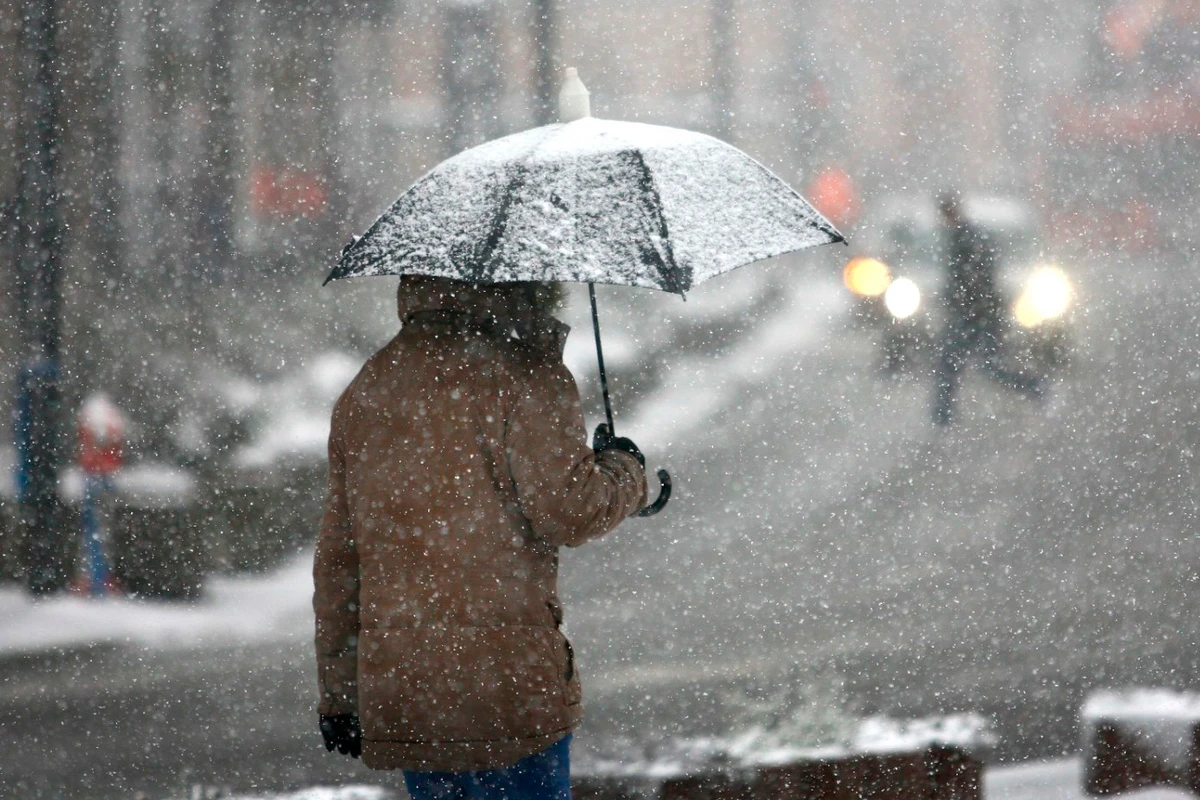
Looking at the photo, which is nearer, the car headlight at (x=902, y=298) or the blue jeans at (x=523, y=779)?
the blue jeans at (x=523, y=779)

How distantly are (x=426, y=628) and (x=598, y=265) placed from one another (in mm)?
695

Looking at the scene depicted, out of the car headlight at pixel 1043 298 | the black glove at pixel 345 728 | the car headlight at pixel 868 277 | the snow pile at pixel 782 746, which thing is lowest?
the snow pile at pixel 782 746

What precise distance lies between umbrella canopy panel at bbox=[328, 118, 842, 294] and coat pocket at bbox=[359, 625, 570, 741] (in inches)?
24.5

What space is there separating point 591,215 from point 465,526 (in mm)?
601

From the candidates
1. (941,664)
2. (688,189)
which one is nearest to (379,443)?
(688,189)

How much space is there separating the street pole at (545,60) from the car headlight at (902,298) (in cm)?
414

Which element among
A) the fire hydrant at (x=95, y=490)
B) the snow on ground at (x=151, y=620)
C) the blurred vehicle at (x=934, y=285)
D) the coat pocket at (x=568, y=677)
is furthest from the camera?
the blurred vehicle at (x=934, y=285)

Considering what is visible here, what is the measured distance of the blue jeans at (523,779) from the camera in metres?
2.46

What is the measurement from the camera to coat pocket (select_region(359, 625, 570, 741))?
7.96 feet

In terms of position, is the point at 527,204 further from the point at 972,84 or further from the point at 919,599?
the point at 972,84

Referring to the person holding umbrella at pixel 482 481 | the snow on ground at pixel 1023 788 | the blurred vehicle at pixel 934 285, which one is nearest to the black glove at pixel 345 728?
the person holding umbrella at pixel 482 481

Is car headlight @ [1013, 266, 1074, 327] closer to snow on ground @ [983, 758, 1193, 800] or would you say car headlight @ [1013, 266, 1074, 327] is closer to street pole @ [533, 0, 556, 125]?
street pole @ [533, 0, 556, 125]

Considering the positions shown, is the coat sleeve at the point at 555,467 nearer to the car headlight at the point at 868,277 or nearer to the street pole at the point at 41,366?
the street pole at the point at 41,366

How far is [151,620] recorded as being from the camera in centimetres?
767
